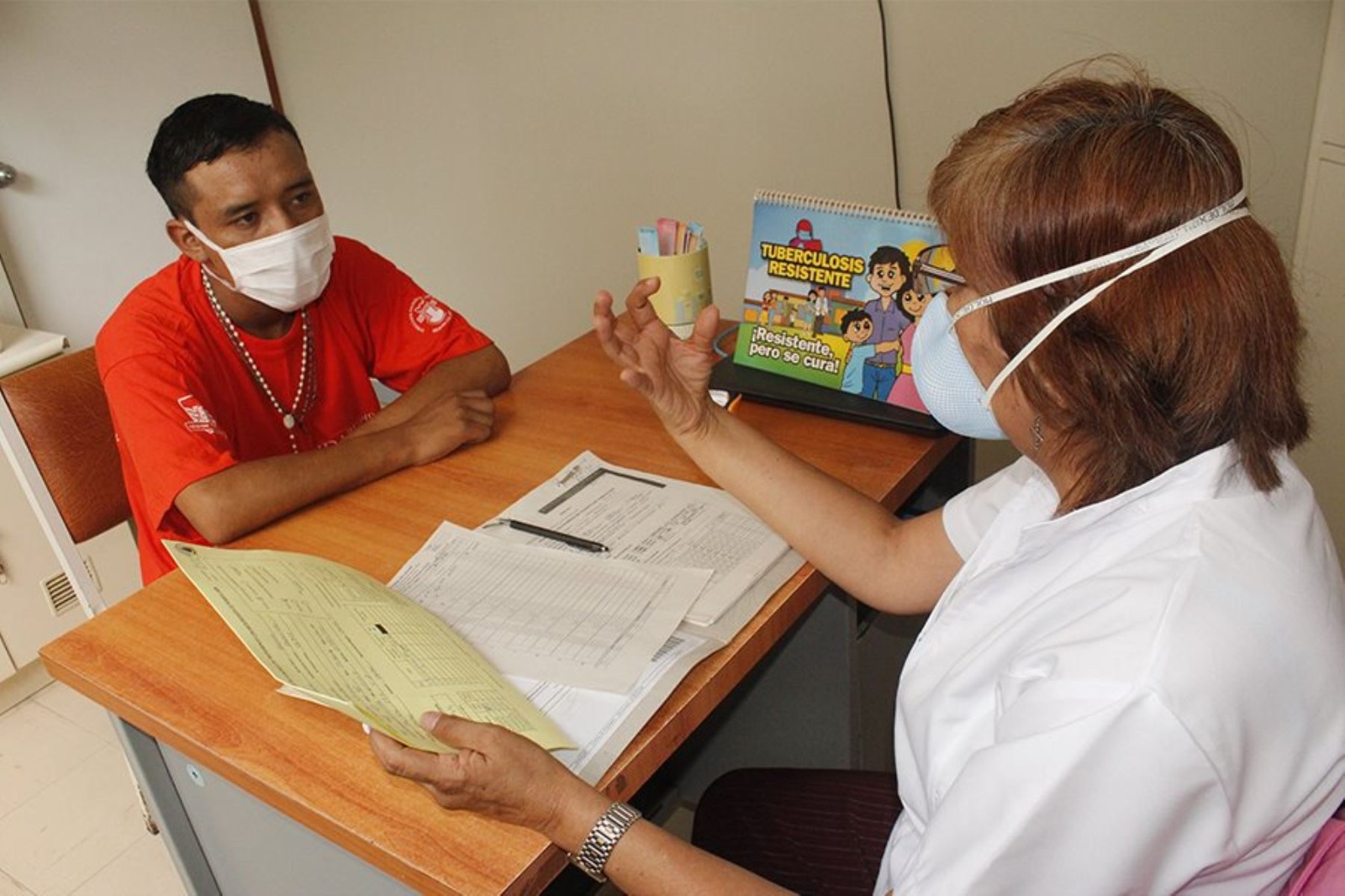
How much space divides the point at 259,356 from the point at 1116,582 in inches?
50.1

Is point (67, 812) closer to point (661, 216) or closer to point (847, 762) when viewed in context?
point (847, 762)

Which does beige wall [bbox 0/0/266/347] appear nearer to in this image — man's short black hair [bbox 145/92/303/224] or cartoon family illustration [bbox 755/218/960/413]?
man's short black hair [bbox 145/92/303/224]

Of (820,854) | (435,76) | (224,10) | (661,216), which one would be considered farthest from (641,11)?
(820,854)

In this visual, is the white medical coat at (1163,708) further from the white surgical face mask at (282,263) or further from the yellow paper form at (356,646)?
the white surgical face mask at (282,263)

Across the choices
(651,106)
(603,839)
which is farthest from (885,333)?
(651,106)

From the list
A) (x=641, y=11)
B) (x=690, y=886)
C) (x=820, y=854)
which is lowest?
(x=820, y=854)

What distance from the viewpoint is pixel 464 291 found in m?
3.12

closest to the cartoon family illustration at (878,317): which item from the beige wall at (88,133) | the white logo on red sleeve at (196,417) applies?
the white logo on red sleeve at (196,417)

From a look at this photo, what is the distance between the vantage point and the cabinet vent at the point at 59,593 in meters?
2.31

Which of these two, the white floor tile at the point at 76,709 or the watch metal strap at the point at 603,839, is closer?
the watch metal strap at the point at 603,839

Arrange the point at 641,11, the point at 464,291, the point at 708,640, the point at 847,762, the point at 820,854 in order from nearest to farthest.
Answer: the point at 708,640, the point at 820,854, the point at 847,762, the point at 641,11, the point at 464,291

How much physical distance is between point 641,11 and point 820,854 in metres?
1.91

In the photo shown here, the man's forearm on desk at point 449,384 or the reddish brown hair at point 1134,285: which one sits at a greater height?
the reddish brown hair at point 1134,285

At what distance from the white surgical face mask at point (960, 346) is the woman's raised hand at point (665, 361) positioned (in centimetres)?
28
